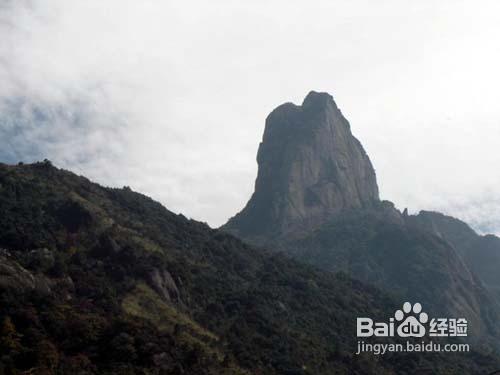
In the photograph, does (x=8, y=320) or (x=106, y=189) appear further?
(x=106, y=189)

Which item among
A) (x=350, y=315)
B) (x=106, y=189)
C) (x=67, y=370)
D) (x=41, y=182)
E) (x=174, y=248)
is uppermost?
(x=106, y=189)

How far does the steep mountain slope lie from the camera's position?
81000mm

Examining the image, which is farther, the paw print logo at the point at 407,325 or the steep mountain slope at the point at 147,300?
the paw print logo at the point at 407,325

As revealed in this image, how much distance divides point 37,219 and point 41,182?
21624 millimetres

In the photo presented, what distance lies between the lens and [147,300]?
342 ft

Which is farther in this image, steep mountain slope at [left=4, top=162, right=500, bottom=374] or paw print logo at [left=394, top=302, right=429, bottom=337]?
paw print logo at [left=394, top=302, right=429, bottom=337]

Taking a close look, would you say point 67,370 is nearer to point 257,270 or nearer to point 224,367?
point 224,367

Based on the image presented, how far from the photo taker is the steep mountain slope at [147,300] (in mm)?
81000

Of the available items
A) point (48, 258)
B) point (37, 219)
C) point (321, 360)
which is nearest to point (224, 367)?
point (321, 360)

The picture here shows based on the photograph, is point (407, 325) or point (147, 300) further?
point (407, 325)

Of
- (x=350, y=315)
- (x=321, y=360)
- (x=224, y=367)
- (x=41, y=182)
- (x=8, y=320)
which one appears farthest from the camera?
(x=350, y=315)

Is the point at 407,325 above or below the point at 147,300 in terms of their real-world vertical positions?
above

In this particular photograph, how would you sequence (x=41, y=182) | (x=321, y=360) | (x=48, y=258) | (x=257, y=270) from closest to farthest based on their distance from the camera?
(x=48, y=258) < (x=321, y=360) < (x=41, y=182) < (x=257, y=270)

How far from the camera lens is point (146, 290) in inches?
4245
